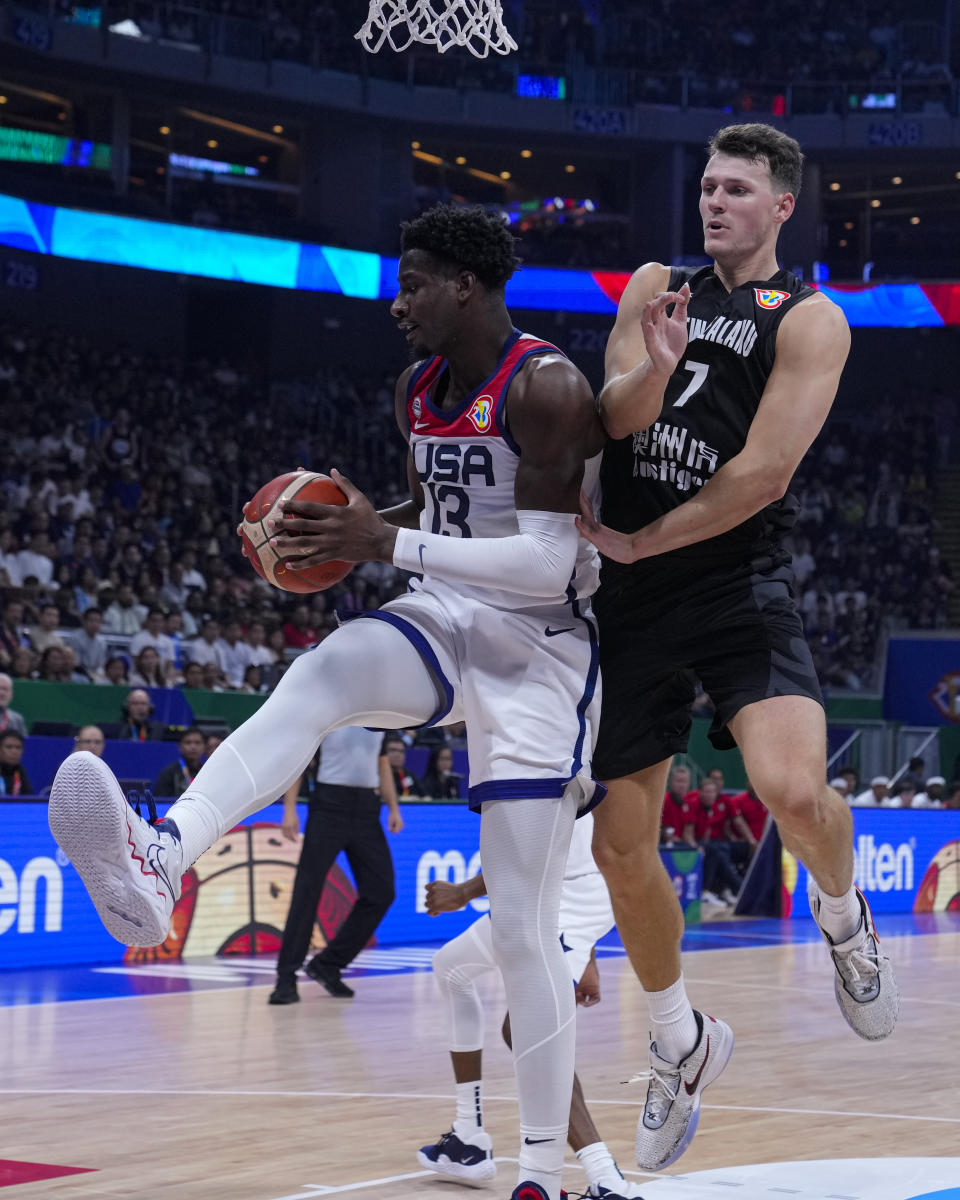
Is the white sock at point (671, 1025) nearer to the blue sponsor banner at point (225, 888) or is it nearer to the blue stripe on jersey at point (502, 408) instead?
the blue stripe on jersey at point (502, 408)

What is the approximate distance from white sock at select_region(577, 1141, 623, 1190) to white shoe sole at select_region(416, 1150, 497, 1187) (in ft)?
1.58

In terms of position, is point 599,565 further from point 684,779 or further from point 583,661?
point 684,779

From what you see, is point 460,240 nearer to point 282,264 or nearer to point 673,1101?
point 673,1101

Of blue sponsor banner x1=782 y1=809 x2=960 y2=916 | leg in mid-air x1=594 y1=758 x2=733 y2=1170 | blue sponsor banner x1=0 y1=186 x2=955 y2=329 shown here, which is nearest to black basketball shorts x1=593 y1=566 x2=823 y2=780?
leg in mid-air x1=594 y1=758 x2=733 y2=1170

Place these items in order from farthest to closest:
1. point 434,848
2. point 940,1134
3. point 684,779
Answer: point 684,779 → point 434,848 → point 940,1134

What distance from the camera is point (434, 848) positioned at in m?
12.8

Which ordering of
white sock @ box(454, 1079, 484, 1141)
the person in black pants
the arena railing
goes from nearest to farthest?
white sock @ box(454, 1079, 484, 1141) < the person in black pants < the arena railing

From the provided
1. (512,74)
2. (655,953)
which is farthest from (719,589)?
(512,74)

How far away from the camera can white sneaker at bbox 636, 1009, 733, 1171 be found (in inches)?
191

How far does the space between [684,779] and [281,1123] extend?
10.8 metres

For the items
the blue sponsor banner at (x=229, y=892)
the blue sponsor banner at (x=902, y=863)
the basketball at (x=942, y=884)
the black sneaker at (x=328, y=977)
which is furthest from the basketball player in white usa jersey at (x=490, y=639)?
the basketball at (x=942, y=884)

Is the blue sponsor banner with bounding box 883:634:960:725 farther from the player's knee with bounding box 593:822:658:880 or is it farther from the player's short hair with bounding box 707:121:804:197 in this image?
the player's short hair with bounding box 707:121:804:197

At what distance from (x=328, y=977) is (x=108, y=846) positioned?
22.2 feet

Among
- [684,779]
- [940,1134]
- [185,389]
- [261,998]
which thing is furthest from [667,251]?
[940,1134]
